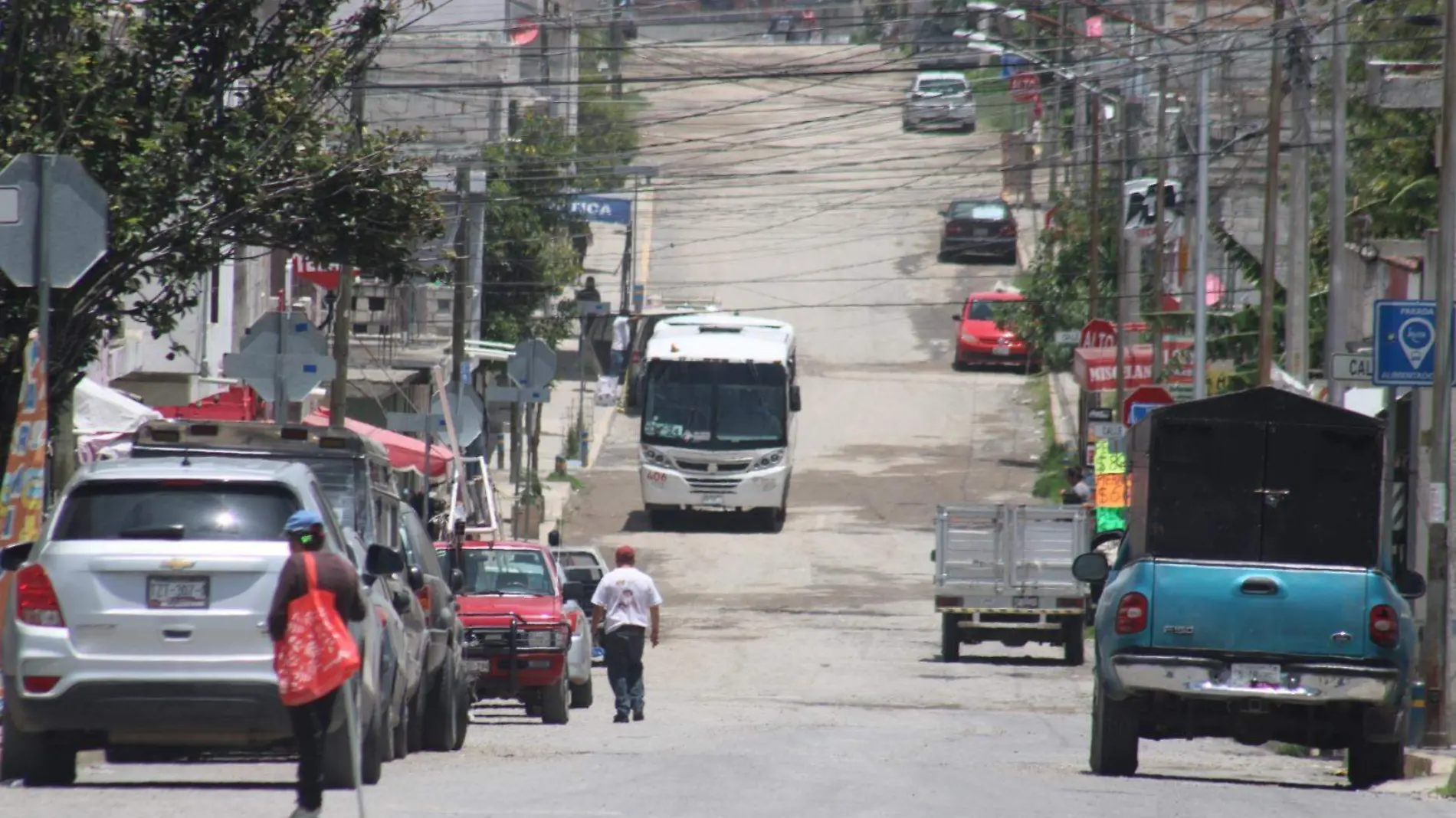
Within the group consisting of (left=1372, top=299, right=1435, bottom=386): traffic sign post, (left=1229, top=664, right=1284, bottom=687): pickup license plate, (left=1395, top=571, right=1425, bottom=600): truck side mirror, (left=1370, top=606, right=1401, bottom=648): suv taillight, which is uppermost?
(left=1372, top=299, right=1435, bottom=386): traffic sign post

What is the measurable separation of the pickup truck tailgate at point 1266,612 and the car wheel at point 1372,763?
2.62 feet

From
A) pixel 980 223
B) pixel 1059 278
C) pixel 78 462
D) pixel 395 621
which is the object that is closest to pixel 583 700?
pixel 78 462

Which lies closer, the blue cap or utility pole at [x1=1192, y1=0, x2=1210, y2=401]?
the blue cap

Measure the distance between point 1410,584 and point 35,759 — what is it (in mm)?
8500

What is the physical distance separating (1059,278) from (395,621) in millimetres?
37241

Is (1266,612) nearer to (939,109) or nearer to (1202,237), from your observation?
(1202,237)

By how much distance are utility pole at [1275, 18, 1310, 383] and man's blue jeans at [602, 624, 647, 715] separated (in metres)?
11.6

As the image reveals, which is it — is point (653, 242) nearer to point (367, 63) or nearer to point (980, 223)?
point (980, 223)

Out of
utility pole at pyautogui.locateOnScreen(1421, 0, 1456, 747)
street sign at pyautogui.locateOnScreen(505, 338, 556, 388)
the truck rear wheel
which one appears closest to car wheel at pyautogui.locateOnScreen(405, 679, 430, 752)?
utility pole at pyautogui.locateOnScreen(1421, 0, 1456, 747)

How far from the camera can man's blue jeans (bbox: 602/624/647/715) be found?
1850 cm

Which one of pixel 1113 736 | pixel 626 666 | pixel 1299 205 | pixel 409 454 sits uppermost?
pixel 1299 205

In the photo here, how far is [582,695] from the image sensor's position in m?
22.4

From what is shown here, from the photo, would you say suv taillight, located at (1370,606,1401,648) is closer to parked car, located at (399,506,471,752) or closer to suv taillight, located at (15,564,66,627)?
parked car, located at (399,506,471,752)

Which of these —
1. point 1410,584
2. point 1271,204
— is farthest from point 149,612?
point 1271,204
